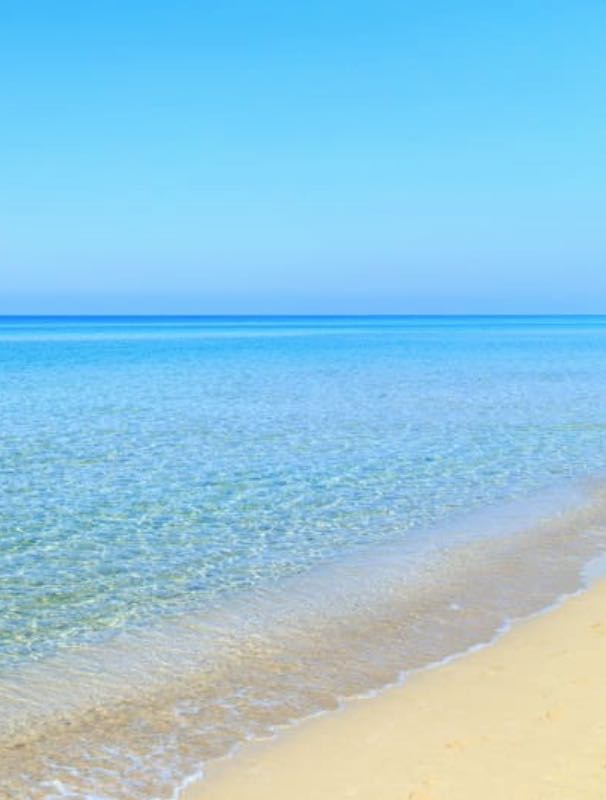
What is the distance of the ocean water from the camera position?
627cm

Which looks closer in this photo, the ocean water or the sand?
the sand

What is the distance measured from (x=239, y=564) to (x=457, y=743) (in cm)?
487

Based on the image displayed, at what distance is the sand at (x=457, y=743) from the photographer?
4.97 meters

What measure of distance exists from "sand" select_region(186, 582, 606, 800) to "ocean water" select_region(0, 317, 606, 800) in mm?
366

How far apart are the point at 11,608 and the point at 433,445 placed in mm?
11453

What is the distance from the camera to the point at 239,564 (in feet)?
33.2

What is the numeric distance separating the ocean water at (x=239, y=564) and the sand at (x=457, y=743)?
366 millimetres

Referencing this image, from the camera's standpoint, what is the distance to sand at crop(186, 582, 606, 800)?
497 centimetres

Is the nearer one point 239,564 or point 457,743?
point 457,743

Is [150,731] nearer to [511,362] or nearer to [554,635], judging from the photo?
[554,635]

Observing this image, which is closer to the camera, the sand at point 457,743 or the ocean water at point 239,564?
the sand at point 457,743

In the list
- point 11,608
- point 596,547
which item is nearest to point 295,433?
point 596,547

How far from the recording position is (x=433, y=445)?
732 inches

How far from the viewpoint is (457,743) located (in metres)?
5.54
